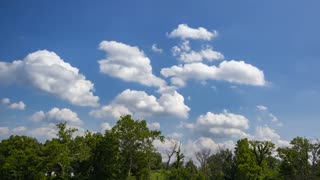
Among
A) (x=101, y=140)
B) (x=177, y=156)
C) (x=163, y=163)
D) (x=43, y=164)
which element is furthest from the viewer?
(x=163, y=163)

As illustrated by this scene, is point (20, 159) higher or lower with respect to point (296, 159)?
lower

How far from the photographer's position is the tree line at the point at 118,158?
77.0 metres

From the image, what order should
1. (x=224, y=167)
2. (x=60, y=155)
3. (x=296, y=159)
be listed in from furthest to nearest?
(x=224, y=167) < (x=296, y=159) < (x=60, y=155)

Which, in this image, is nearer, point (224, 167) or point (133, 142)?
point (133, 142)

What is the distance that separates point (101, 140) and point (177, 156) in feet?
62.4

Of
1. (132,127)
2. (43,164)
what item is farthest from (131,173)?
(43,164)

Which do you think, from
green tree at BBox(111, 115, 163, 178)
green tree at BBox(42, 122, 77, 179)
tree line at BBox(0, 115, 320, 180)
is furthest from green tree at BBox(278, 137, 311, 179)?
green tree at BBox(42, 122, 77, 179)

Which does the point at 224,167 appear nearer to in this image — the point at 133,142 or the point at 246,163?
the point at 246,163

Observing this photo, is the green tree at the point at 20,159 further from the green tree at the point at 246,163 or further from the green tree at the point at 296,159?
the green tree at the point at 296,159

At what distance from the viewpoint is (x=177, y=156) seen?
92.6 metres

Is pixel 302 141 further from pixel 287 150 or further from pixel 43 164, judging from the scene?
pixel 43 164

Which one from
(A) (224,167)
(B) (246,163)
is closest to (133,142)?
(B) (246,163)

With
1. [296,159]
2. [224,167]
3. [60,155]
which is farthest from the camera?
[224,167]

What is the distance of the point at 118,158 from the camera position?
79125 millimetres
